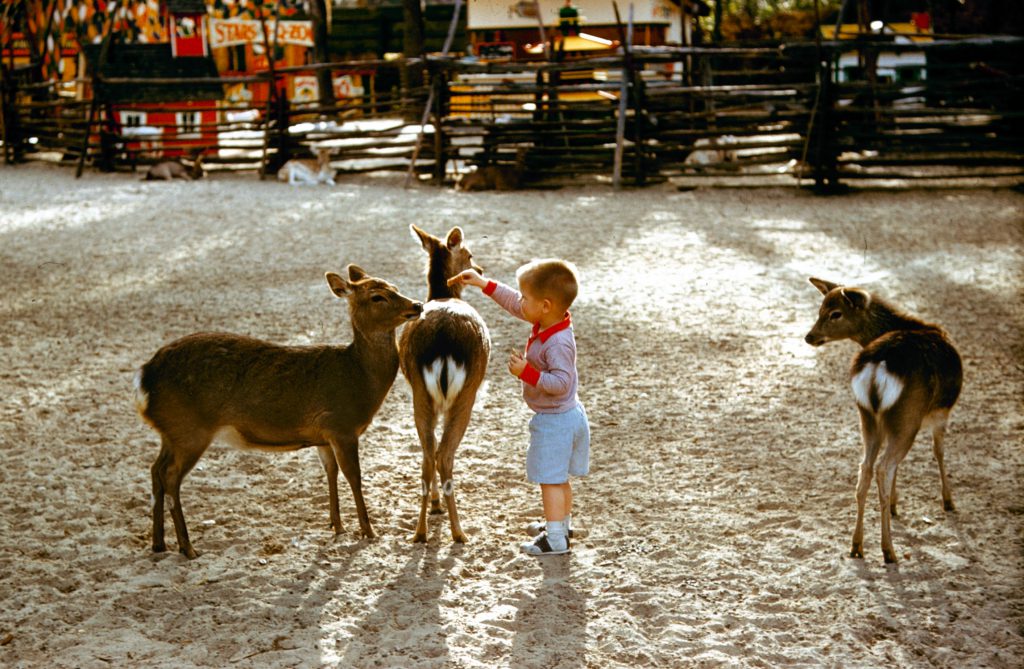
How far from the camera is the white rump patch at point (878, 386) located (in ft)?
14.5

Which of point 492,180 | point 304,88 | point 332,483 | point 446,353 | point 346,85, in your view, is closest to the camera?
point 446,353

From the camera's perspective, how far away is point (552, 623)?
3.98 metres

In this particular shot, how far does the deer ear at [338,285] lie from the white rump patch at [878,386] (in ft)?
7.05

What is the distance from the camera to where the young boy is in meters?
4.38

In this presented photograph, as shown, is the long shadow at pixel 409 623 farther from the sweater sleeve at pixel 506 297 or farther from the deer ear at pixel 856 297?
the deer ear at pixel 856 297

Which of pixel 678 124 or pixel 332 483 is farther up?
pixel 678 124

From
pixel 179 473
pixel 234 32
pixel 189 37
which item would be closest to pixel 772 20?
pixel 234 32

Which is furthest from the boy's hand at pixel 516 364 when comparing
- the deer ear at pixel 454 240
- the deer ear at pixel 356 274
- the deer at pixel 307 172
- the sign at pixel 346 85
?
the sign at pixel 346 85

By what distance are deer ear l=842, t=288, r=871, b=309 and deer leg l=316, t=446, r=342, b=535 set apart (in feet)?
7.85

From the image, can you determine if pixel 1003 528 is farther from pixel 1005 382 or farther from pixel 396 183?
pixel 396 183

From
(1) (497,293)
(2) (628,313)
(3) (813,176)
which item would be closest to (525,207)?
(3) (813,176)

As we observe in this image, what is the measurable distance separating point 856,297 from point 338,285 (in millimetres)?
2293

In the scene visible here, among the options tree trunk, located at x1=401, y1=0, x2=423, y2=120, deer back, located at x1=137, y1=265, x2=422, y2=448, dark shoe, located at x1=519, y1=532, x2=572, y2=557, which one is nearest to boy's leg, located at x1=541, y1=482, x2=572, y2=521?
dark shoe, located at x1=519, y1=532, x2=572, y2=557

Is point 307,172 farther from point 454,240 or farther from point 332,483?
point 332,483
